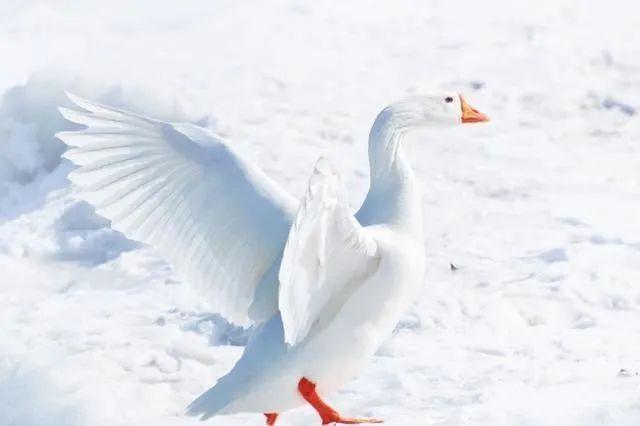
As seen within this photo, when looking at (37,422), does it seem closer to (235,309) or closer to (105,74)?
(235,309)

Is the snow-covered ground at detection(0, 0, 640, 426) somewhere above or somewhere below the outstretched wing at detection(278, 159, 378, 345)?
below

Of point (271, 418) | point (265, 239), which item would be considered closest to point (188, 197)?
point (265, 239)

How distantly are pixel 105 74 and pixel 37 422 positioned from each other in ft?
11.8

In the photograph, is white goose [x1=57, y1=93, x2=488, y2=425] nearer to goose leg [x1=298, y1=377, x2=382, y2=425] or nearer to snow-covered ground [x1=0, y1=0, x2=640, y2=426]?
goose leg [x1=298, y1=377, x2=382, y2=425]

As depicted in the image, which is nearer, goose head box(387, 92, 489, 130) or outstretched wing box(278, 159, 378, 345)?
outstretched wing box(278, 159, 378, 345)

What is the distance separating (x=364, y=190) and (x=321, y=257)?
3.56m

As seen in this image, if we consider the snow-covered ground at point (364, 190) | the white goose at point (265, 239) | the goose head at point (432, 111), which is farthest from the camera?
the snow-covered ground at point (364, 190)

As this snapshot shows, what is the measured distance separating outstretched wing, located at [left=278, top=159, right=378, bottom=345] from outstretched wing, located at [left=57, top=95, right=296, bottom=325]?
0.44 m

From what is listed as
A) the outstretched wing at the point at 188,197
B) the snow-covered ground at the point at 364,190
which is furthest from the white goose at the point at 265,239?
the snow-covered ground at the point at 364,190

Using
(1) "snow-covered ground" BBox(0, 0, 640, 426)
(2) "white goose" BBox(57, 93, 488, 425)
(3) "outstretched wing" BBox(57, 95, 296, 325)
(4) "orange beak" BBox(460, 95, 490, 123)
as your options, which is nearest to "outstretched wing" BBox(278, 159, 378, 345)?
(2) "white goose" BBox(57, 93, 488, 425)

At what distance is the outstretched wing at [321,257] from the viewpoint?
13.9 feet

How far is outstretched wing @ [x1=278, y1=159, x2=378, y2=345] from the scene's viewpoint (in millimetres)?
4234

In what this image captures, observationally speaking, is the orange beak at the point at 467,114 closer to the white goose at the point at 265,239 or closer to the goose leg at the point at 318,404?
the white goose at the point at 265,239

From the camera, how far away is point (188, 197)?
548 cm
